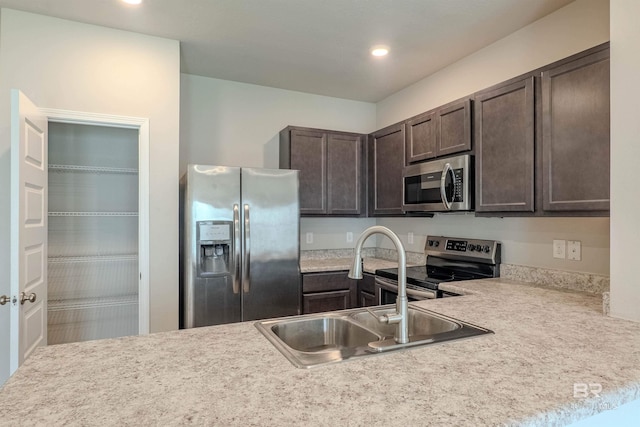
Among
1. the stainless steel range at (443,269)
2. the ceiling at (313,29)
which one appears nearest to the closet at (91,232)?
the ceiling at (313,29)

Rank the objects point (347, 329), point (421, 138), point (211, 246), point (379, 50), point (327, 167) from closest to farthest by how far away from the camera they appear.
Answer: point (347, 329)
point (211, 246)
point (379, 50)
point (421, 138)
point (327, 167)

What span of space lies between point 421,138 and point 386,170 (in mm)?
539

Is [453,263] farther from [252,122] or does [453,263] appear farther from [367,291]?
[252,122]

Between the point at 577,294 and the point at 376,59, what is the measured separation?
2215 mm

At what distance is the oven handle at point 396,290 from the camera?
244 cm

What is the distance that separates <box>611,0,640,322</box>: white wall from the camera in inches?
59.8

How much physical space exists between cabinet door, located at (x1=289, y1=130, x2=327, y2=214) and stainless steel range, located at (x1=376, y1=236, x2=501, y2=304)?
0.91 metres

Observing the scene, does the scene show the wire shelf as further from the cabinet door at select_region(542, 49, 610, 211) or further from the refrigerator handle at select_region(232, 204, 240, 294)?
the cabinet door at select_region(542, 49, 610, 211)

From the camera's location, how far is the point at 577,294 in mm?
2057

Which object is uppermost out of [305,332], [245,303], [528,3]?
[528,3]

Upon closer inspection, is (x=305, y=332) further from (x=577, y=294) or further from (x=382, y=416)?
(x=577, y=294)

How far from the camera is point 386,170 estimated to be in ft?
11.2

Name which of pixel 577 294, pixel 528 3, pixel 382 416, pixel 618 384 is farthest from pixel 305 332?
pixel 528 3

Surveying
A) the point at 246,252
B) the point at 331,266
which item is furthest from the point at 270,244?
the point at 331,266
